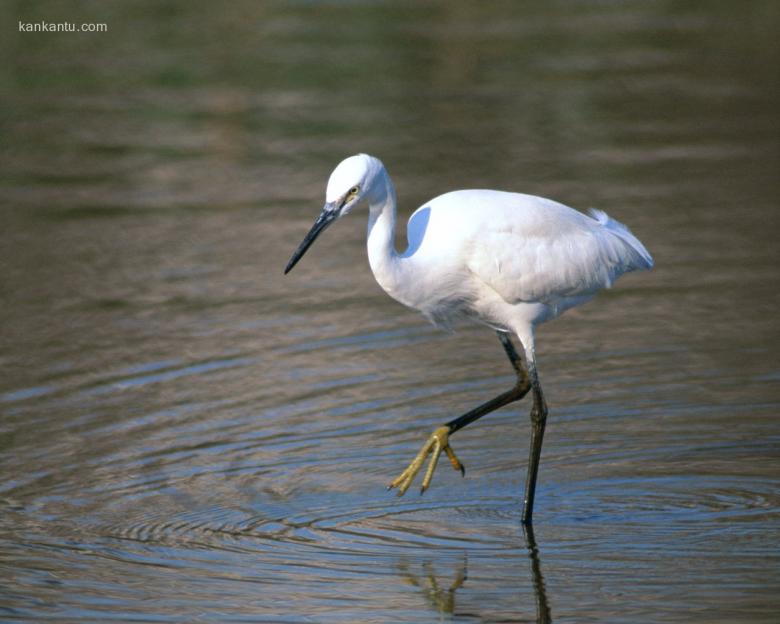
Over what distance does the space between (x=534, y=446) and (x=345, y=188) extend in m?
1.68

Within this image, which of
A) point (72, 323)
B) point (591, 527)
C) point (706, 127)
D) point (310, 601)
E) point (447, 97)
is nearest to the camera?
point (310, 601)

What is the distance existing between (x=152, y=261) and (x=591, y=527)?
5807 millimetres

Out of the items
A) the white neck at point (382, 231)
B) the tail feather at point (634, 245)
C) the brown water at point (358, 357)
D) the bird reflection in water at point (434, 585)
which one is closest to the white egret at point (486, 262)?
the white neck at point (382, 231)

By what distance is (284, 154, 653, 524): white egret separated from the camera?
737 centimetres

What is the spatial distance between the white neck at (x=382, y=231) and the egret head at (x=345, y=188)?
0.43 ft

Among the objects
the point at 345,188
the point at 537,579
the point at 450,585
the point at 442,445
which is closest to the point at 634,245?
the point at 442,445

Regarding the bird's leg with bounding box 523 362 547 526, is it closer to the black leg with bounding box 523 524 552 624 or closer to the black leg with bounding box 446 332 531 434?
the black leg with bounding box 523 524 552 624

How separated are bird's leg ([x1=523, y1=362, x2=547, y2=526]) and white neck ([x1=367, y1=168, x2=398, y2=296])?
1.08 m

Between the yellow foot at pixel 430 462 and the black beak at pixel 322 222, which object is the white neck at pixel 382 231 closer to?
the black beak at pixel 322 222

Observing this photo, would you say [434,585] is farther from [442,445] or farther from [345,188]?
[345,188]

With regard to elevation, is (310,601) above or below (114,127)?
below

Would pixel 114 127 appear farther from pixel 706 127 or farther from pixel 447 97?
pixel 706 127

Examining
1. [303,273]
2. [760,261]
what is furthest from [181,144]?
[760,261]

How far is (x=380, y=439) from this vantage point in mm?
8539
